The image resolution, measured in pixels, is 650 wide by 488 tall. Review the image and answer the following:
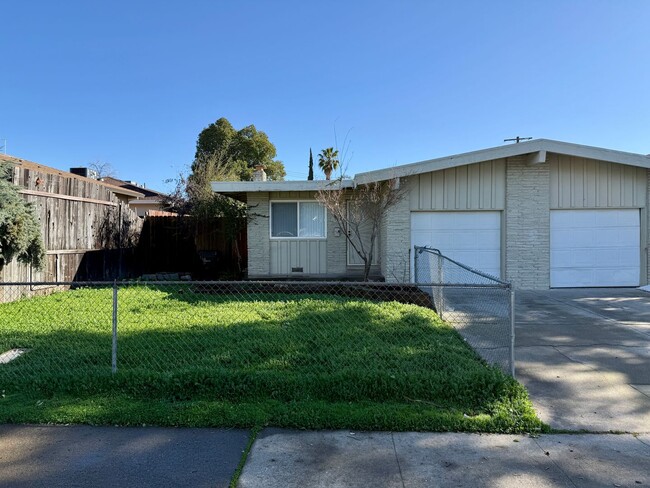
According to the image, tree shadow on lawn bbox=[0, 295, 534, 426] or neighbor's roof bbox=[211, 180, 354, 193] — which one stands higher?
neighbor's roof bbox=[211, 180, 354, 193]

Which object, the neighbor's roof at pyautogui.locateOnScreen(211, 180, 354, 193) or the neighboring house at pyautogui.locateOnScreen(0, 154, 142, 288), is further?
the neighbor's roof at pyautogui.locateOnScreen(211, 180, 354, 193)

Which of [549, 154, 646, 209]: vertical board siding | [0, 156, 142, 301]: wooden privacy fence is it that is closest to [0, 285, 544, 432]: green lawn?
[0, 156, 142, 301]: wooden privacy fence

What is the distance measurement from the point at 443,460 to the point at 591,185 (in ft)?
33.4

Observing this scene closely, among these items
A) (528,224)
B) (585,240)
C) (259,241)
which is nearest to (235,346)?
(259,241)

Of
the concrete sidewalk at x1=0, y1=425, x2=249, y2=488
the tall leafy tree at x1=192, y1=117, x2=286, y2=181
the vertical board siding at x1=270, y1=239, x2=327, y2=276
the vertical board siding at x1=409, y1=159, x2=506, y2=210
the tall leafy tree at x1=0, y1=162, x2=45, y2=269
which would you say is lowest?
the concrete sidewalk at x1=0, y1=425, x2=249, y2=488

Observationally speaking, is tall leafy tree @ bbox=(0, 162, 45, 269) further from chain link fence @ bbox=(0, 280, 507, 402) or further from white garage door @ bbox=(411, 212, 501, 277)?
white garage door @ bbox=(411, 212, 501, 277)

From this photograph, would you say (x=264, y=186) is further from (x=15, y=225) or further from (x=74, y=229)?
(x=15, y=225)

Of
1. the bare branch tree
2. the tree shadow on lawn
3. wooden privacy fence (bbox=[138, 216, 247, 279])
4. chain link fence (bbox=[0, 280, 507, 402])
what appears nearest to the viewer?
the tree shadow on lawn

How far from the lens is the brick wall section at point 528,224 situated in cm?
1116

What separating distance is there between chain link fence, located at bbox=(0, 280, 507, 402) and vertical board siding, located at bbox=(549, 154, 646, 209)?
378cm

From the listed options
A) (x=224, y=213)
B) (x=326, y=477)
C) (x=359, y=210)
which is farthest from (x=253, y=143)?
(x=326, y=477)

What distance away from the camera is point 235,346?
→ 5719mm

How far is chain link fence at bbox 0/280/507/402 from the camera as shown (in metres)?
4.43

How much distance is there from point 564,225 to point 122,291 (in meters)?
10.7
